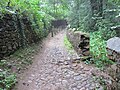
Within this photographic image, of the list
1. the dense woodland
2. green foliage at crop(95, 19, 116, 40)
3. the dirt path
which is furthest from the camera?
green foliage at crop(95, 19, 116, 40)

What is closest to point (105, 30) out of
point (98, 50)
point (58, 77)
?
point (98, 50)

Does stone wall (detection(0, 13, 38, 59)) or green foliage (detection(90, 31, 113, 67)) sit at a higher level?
stone wall (detection(0, 13, 38, 59))

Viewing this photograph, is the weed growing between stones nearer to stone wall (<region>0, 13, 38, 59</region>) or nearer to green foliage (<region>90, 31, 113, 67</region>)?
stone wall (<region>0, 13, 38, 59</region>)

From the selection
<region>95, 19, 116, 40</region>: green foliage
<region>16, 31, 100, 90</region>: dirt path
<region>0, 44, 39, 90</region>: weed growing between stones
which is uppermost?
<region>95, 19, 116, 40</region>: green foliage

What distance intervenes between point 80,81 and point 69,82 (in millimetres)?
372

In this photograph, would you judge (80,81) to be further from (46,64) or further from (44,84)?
(46,64)

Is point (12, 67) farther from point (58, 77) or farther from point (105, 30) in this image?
point (105, 30)

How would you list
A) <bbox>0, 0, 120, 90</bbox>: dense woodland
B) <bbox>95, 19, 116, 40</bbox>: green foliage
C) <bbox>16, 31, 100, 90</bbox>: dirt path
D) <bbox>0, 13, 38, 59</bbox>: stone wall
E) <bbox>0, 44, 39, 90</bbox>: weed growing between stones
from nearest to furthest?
1. <bbox>0, 44, 39, 90</bbox>: weed growing between stones
2. <bbox>16, 31, 100, 90</bbox>: dirt path
3. <bbox>0, 0, 120, 90</bbox>: dense woodland
4. <bbox>0, 13, 38, 59</bbox>: stone wall
5. <bbox>95, 19, 116, 40</bbox>: green foliage

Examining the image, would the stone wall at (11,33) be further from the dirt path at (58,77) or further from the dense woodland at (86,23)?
the dirt path at (58,77)

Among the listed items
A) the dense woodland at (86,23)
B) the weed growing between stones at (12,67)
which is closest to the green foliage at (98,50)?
the dense woodland at (86,23)

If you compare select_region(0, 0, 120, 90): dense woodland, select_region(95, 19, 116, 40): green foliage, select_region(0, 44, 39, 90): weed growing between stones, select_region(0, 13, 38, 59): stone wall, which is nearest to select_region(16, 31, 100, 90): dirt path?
select_region(0, 44, 39, 90): weed growing between stones

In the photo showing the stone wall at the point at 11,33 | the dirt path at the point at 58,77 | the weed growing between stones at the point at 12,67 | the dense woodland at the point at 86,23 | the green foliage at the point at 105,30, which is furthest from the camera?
the green foliage at the point at 105,30

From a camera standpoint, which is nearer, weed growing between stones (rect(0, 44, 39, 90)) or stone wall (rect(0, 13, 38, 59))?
weed growing between stones (rect(0, 44, 39, 90))

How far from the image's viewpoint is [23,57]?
27.9ft
